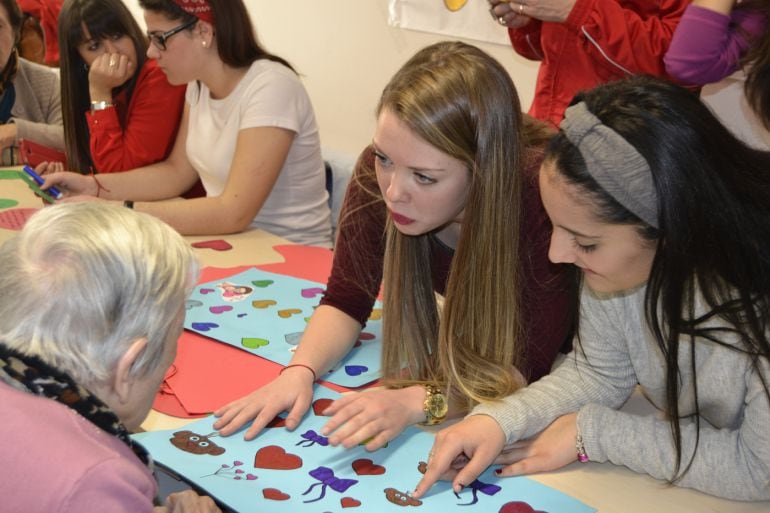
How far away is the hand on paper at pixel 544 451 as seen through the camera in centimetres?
119

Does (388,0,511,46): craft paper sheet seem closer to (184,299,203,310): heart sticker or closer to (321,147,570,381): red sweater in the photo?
(321,147,570,381): red sweater

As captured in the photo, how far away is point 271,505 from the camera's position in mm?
1091

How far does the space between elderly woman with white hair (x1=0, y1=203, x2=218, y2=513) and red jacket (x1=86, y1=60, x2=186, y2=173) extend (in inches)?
61.1

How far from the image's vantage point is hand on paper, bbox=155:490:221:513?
3.59ft

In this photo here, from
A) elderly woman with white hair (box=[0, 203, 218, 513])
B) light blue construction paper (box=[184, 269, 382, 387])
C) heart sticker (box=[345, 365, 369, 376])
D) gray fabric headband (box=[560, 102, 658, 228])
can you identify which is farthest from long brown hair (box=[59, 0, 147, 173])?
gray fabric headband (box=[560, 102, 658, 228])

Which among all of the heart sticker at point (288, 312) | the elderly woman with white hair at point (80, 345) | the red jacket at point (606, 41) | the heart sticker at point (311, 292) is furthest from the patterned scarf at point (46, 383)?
the red jacket at point (606, 41)

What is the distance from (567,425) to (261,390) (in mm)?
471

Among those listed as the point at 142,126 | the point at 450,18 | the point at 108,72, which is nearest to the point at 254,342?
the point at 142,126

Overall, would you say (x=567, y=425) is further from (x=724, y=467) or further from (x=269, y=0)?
(x=269, y=0)

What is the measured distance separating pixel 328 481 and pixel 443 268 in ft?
1.70

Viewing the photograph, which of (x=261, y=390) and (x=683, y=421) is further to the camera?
(x=261, y=390)

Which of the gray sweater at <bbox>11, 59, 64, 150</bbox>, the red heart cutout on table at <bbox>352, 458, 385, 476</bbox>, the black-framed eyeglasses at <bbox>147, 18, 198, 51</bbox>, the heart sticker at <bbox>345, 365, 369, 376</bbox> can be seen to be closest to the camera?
the red heart cutout on table at <bbox>352, 458, 385, 476</bbox>

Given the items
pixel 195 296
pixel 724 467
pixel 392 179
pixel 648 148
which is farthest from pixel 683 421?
pixel 195 296

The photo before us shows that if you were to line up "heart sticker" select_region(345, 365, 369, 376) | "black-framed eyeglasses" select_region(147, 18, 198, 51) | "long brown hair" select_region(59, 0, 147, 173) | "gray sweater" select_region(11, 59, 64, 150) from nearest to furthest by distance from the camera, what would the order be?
1. "heart sticker" select_region(345, 365, 369, 376)
2. "black-framed eyeglasses" select_region(147, 18, 198, 51)
3. "long brown hair" select_region(59, 0, 147, 173)
4. "gray sweater" select_region(11, 59, 64, 150)
